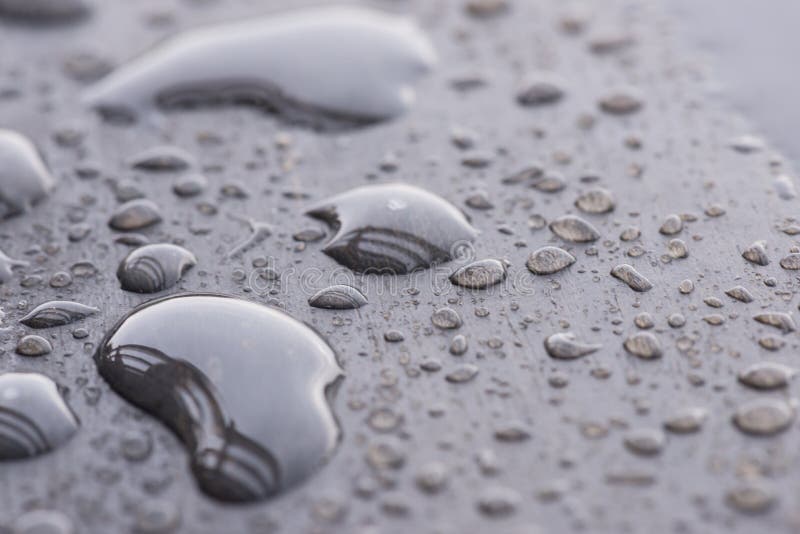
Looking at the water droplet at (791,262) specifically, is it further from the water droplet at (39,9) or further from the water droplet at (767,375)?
the water droplet at (39,9)

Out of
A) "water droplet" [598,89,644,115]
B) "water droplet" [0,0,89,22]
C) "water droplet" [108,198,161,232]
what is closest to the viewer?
"water droplet" [108,198,161,232]

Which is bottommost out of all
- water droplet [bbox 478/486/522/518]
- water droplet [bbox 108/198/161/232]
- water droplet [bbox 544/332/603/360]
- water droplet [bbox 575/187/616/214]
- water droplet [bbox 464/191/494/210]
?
water droplet [bbox 478/486/522/518]

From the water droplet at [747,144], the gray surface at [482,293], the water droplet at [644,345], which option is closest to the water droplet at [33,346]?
the gray surface at [482,293]

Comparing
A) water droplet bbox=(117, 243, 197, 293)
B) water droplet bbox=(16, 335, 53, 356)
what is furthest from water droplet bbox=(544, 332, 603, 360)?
water droplet bbox=(16, 335, 53, 356)

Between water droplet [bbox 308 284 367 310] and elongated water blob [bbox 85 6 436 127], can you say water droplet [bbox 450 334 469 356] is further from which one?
elongated water blob [bbox 85 6 436 127]

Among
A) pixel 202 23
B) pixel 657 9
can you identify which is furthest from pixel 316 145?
pixel 657 9

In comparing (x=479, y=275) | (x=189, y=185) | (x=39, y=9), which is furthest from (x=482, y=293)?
(x=39, y=9)

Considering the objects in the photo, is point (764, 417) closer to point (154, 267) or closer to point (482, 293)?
point (482, 293)
